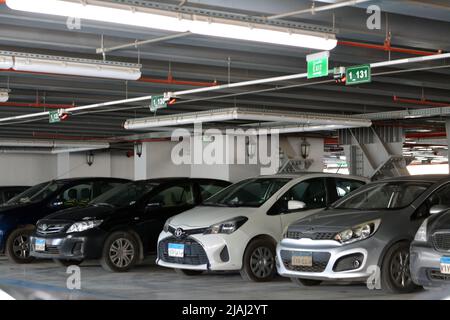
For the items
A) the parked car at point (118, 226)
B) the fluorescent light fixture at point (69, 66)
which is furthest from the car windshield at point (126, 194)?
the fluorescent light fixture at point (69, 66)

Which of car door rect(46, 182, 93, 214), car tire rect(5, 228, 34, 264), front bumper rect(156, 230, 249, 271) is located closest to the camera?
front bumper rect(156, 230, 249, 271)

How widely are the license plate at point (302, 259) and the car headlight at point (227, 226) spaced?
1.12 meters

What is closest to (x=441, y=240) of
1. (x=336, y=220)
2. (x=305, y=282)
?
(x=336, y=220)

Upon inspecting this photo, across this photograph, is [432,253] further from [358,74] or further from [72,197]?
[72,197]

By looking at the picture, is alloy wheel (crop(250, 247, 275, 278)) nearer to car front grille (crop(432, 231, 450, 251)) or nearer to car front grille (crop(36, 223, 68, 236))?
car front grille (crop(432, 231, 450, 251))

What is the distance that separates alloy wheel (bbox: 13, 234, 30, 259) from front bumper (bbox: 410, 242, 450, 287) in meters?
6.94

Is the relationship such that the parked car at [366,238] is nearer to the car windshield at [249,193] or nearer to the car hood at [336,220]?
the car hood at [336,220]

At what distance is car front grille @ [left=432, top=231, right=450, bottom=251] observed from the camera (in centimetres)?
670

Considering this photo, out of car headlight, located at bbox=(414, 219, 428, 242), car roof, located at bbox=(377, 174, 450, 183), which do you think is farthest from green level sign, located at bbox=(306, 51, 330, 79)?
car headlight, located at bbox=(414, 219, 428, 242)

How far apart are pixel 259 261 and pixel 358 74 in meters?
3.55

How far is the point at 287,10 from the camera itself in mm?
8375

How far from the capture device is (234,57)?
36.7ft

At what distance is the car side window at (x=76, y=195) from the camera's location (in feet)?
40.7

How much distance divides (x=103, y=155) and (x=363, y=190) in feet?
71.5
